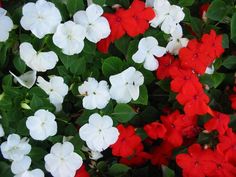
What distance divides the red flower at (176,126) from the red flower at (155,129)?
0.02m

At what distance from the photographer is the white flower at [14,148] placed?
4.33 feet

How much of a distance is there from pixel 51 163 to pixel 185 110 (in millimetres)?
420

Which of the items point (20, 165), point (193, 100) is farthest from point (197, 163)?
point (20, 165)

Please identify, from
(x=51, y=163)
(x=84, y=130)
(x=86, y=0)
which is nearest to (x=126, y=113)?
(x=84, y=130)

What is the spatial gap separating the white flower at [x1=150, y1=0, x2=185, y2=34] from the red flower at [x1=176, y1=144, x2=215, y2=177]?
376 millimetres

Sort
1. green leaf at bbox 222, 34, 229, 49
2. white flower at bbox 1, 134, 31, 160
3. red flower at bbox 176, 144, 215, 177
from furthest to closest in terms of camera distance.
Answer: green leaf at bbox 222, 34, 229, 49 → red flower at bbox 176, 144, 215, 177 → white flower at bbox 1, 134, 31, 160

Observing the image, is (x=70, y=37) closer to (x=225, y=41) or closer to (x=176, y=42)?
(x=176, y=42)

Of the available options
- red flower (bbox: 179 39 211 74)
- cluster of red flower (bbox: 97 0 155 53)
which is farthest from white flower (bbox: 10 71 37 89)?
red flower (bbox: 179 39 211 74)

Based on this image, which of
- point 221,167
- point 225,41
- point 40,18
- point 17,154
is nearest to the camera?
point 40,18

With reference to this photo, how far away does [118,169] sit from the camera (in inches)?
58.4

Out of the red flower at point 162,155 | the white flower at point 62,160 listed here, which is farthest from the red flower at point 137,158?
the white flower at point 62,160

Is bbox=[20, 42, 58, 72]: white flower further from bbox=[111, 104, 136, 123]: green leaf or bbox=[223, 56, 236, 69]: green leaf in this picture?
bbox=[223, 56, 236, 69]: green leaf

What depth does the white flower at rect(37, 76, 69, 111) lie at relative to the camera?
1.31 m

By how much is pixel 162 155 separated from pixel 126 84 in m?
0.35
